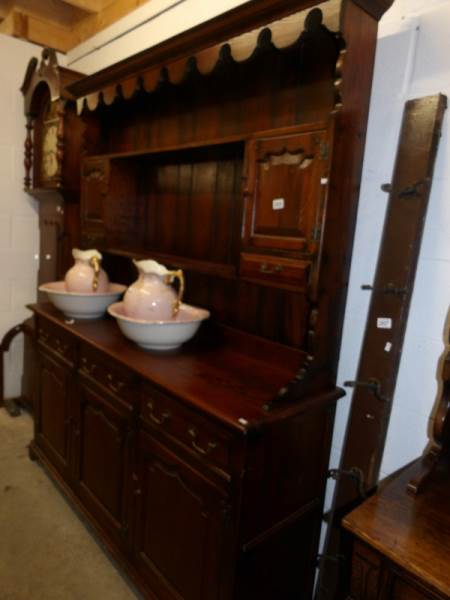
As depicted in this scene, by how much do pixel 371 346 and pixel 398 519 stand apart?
0.56m

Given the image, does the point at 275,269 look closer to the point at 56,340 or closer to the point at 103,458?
the point at 103,458

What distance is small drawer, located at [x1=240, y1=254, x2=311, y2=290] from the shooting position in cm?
123

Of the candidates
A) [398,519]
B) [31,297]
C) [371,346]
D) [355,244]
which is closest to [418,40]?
[355,244]

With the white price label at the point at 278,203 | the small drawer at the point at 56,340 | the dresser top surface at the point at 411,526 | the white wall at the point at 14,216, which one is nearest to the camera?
the dresser top surface at the point at 411,526

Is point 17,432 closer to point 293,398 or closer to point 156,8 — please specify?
point 293,398

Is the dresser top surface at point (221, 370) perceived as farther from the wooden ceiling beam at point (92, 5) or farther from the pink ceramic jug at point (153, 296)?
the wooden ceiling beam at point (92, 5)

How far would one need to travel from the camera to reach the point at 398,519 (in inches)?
35.4

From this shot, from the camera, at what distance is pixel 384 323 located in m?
1.33

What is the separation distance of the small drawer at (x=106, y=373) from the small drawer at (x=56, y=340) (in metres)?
0.10

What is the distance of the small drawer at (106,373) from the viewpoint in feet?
5.00

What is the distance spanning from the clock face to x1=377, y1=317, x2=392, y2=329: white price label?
6.47ft

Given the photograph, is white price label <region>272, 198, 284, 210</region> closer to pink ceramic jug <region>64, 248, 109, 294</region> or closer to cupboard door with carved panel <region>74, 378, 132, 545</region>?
cupboard door with carved panel <region>74, 378, 132, 545</region>

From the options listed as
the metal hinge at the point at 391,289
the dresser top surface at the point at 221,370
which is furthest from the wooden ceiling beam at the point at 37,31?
the metal hinge at the point at 391,289

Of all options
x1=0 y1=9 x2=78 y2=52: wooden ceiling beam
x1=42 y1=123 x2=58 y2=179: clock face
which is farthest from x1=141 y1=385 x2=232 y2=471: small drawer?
x1=0 y1=9 x2=78 y2=52: wooden ceiling beam
